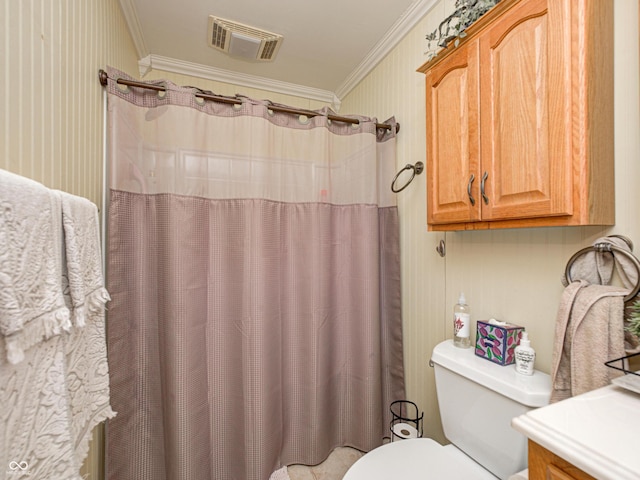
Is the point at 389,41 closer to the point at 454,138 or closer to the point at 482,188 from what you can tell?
the point at 454,138

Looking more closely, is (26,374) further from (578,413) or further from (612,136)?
(612,136)

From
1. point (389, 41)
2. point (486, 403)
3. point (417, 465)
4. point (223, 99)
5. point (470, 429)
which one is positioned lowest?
point (417, 465)

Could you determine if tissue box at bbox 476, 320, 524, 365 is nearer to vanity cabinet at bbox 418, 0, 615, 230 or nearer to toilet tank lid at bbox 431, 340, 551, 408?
toilet tank lid at bbox 431, 340, 551, 408

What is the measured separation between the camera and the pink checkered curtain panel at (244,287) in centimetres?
128

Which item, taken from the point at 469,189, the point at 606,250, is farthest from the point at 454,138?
the point at 606,250

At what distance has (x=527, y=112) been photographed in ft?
2.94

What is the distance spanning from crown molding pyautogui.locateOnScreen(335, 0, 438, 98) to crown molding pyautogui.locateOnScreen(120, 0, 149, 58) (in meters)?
1.36

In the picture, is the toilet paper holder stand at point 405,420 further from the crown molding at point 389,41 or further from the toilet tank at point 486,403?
the crown molding at point 389,41

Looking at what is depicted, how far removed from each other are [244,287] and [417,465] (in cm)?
98

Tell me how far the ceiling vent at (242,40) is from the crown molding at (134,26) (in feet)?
1.27

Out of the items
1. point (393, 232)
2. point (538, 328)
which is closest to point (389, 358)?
point (393, 232)

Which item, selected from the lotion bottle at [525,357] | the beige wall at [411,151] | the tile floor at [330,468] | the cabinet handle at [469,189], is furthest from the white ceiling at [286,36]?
the tile floor at [330,468]

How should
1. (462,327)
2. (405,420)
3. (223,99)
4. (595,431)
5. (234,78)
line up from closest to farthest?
(595,431) → (462,327) → (223,99) → (405,420) → (234,78)

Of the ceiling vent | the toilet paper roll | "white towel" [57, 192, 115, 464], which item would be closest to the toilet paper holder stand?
the toilet paper roll
